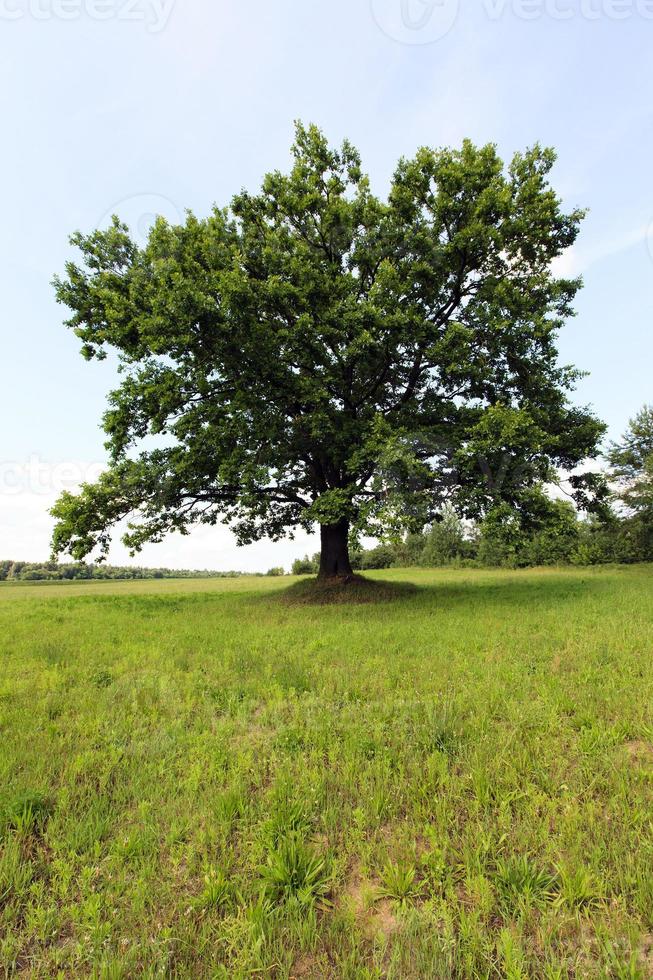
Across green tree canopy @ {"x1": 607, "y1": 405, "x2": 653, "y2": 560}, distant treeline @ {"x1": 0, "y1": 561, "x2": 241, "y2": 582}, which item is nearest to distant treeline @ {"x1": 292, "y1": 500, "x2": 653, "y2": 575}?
green tree canopy @ {"x1": 607, "y1": 405, "x2": 653, "y2": 560}

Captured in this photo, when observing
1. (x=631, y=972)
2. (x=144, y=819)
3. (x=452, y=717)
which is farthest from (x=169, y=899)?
(x=452, y=717)

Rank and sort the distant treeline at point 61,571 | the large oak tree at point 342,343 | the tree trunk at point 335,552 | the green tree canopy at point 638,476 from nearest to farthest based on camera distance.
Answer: the large oak tree at point 342,343
the tree trunk at point 335,552
the green tree canopy at point 638,476
the distant treeline at point 61,571

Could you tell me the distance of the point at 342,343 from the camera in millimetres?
19641

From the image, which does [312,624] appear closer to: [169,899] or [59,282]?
[169,899]

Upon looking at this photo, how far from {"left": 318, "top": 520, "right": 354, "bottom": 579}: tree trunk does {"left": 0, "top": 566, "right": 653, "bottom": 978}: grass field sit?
541 inches

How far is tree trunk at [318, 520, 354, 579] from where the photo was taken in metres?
→ 22.5

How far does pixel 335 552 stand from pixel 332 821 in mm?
18442

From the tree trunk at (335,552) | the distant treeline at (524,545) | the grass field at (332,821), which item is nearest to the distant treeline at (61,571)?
the distant treeline at (524,545)

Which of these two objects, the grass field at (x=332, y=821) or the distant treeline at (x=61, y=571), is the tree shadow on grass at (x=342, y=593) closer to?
the grass field at (x=332, y=821)

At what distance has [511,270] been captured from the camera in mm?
20562

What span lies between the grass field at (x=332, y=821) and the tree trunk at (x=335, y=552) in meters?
13.7

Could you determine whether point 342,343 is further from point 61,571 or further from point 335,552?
point 61,571

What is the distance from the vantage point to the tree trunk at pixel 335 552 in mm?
22453

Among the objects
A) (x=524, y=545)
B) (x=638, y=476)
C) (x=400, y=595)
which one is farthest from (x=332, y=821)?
(x=638, y=476)
